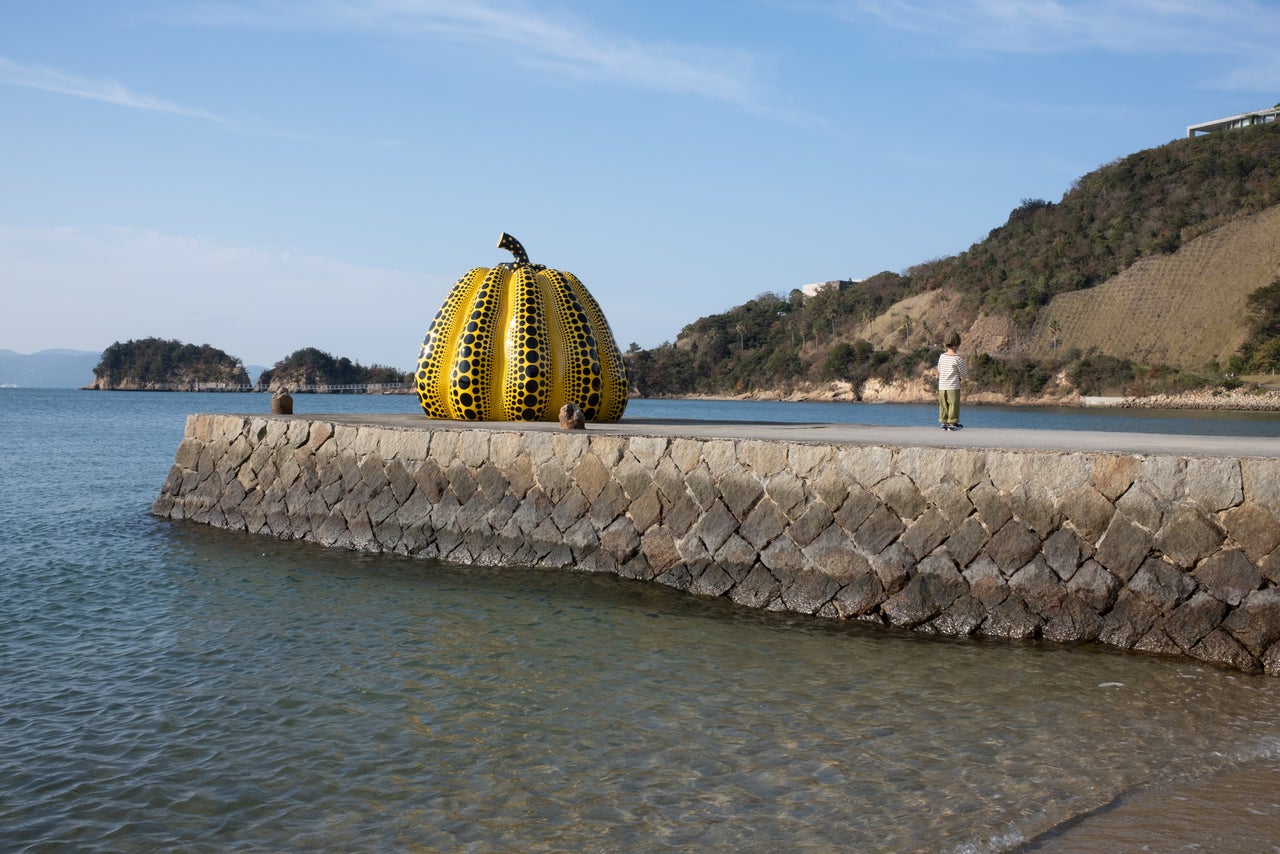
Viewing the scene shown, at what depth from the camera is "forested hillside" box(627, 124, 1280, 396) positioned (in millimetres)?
102000

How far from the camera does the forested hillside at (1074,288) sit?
102000 mm

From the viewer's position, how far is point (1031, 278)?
12131cm

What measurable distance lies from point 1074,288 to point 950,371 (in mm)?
113048

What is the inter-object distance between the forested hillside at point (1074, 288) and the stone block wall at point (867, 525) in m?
95.0

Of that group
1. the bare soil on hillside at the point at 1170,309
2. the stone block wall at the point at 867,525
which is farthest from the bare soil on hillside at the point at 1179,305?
the stone block wall at the point at 867,525

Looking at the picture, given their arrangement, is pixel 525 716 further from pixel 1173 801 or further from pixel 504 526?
pixel 504 526

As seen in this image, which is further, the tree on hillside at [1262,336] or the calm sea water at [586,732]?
the tree on hillside at [1262,336]

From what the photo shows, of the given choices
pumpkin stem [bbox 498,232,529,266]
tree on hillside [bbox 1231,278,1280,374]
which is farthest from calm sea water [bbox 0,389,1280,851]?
tree on hillside [bbox 1231,278,1280,374]

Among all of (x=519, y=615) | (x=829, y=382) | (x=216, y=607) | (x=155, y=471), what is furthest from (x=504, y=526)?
(x=829, y=382)

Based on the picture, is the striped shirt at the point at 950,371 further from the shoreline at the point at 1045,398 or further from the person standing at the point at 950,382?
the shoreline at the point at 1045,398

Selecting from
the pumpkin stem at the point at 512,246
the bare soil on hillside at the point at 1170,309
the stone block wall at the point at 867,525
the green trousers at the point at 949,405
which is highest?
the bare soil on hillside at the point at 1170,309

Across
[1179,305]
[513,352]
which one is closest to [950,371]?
[513,352]

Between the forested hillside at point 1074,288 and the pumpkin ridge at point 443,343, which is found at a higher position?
the forested hillside at point 1074,288

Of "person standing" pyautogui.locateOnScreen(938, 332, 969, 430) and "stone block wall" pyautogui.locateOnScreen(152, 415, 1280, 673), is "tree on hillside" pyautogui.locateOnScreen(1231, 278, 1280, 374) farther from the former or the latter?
"stone block wall" pyautogui.locateOnScreen(152, 415, 1280, 673)
